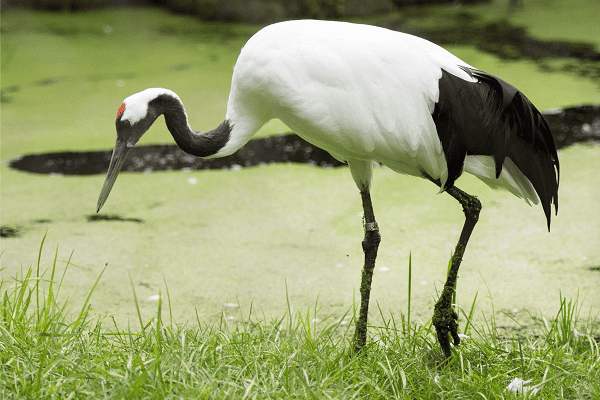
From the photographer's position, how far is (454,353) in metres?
2.38

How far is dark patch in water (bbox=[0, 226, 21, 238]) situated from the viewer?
362 centimetres

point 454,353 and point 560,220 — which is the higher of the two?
point 560,220

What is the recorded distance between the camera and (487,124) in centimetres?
234

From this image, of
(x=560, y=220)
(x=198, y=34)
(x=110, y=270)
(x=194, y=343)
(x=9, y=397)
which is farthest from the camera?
(x=198, y=34)

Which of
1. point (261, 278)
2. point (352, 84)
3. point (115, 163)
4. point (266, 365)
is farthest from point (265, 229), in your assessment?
point (352, 84)

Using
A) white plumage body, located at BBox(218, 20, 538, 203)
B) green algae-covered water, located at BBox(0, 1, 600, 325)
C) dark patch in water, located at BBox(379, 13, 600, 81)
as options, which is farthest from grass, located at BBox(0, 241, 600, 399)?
dark patch in water, located at BBox(379, 13, 600, 81)

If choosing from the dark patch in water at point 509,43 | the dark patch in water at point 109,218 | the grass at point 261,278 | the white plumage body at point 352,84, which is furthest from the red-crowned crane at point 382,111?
the dark patch in water at point 509,43

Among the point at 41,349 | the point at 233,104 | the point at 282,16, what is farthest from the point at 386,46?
the point at 282,16

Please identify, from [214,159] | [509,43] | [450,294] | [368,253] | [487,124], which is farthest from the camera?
[509,43]

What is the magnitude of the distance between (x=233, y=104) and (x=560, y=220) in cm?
208

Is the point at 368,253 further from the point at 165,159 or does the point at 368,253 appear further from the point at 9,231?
the point at 165,159

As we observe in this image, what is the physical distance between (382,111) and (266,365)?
912 millimetres

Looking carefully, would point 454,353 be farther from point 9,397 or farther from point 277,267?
point 9,397

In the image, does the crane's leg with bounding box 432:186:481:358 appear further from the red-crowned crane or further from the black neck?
the black neck
